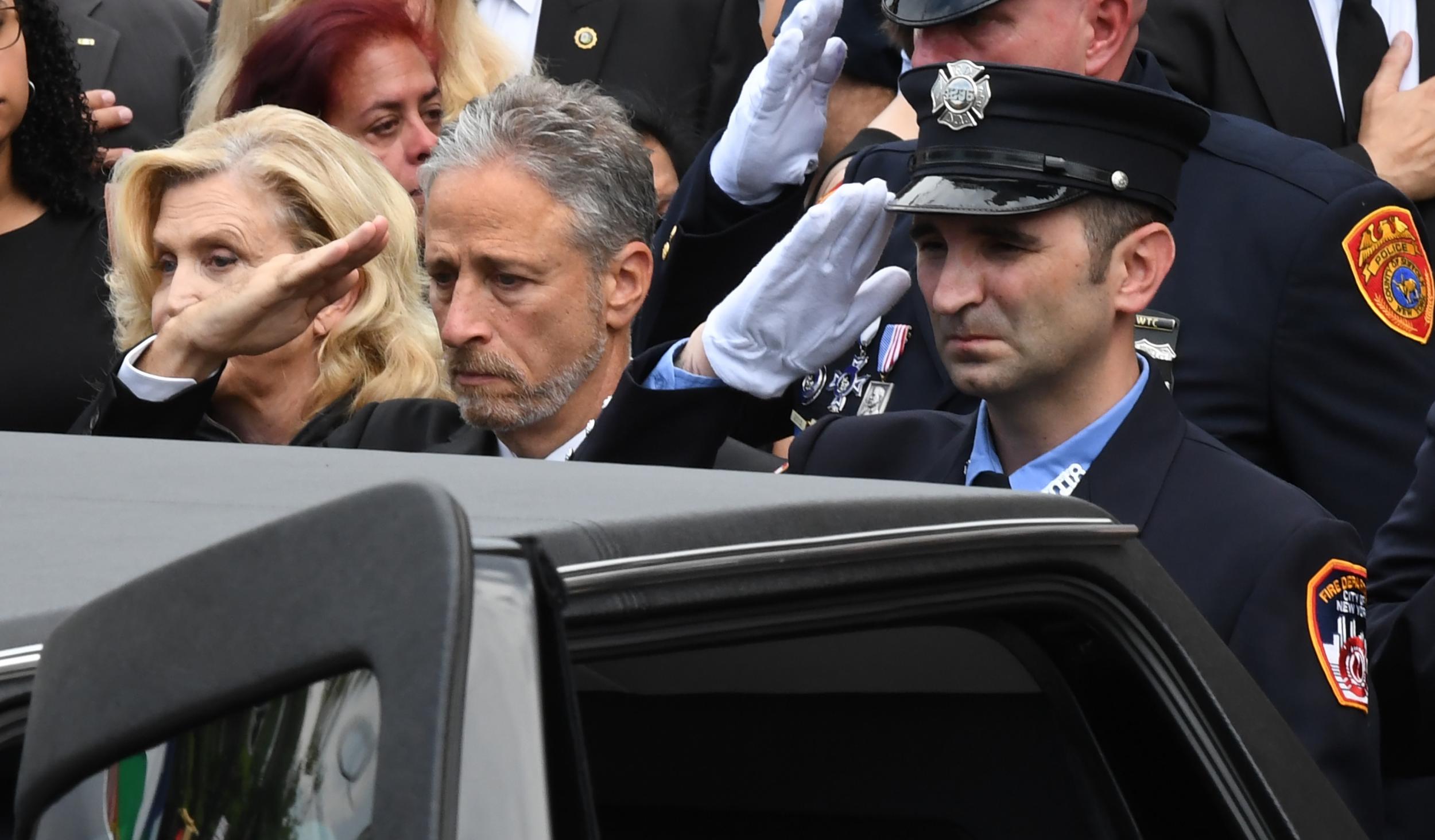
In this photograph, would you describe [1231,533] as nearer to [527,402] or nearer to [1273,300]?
[1273,300]

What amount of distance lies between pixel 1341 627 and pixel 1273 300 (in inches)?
31.9

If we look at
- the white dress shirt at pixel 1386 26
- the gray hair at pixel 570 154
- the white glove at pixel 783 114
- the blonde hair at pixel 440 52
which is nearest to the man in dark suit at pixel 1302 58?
the white dress shirt at pixel 1386 26

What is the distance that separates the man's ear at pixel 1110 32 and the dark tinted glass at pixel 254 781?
87.8 inches

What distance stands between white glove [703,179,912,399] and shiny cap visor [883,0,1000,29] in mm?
303

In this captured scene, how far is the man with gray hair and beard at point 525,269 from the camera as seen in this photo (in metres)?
3.39

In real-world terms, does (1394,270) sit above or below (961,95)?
below

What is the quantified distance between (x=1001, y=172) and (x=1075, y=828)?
1269 mm

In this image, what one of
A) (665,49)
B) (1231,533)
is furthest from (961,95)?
(665,49)

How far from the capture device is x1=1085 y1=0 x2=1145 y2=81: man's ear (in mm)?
3121

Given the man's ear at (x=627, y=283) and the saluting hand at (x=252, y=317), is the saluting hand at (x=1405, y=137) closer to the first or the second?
the man's ear at (x=627, y=283)

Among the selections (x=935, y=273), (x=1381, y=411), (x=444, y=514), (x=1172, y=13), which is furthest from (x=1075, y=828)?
(x=1172, y=13)

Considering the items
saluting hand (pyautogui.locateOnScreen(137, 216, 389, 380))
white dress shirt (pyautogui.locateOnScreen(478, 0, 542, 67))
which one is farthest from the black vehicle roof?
white dress shirt (pyautogui.locateOnScreen(478, 0, 542, 67))

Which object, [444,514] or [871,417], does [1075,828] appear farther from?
[871,417]

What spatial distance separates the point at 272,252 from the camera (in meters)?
4.06
